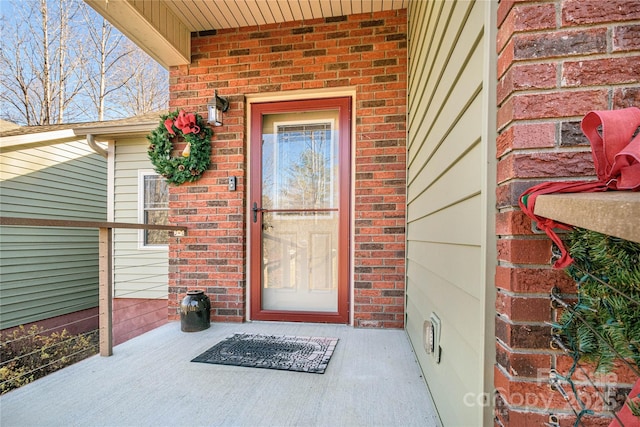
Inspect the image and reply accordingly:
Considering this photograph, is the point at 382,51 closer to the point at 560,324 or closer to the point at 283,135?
the point at 283,135

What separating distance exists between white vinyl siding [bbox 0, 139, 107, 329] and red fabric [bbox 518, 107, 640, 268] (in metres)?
6.69

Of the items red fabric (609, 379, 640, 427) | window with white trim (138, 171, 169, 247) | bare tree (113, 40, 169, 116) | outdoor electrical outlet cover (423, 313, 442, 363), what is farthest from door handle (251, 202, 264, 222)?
bare tree (113, 40, 169, 116)

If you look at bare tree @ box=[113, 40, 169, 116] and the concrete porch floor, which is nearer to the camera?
the concrete porch floor

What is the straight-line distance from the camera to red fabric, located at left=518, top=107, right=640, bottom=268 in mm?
516

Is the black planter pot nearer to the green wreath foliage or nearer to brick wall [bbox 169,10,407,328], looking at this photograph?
brick wall [bbox 169,10,407,328]

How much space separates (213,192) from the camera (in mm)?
2877

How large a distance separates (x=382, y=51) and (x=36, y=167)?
588 centimetres

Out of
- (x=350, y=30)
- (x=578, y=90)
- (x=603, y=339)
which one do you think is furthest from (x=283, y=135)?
(x=603, y=339)

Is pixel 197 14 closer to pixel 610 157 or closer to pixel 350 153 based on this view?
pixel 350 153

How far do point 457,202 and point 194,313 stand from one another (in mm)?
2345

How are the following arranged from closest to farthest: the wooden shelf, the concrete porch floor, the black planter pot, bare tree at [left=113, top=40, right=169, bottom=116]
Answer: the wooden shelf → the concrete porch floor → the black planter pot → bare tree at [left=113, top=40, right=169, bottom=116]

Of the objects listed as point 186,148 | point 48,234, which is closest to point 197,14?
point 186,148

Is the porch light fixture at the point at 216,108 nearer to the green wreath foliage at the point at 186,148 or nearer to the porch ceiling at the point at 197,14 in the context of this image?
the green wreath foliage at the point at 186,148

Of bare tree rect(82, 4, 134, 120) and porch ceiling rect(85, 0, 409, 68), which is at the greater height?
bare tree rect(82, 4, 134, 120)
